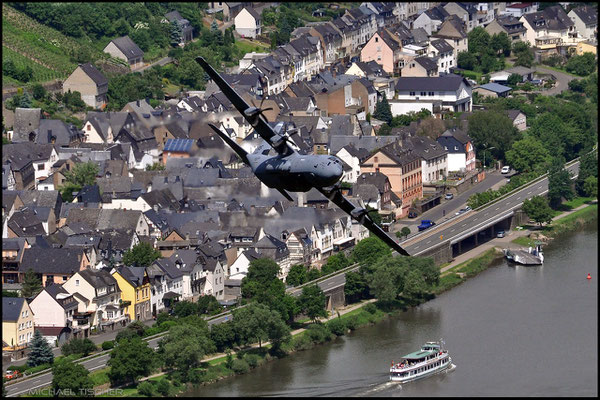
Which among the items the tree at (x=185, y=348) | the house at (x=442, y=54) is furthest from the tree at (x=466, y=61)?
the tree at (x=185, y=348)

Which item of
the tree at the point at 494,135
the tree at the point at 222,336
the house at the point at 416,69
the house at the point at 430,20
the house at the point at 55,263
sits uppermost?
the house at the point at 430,20

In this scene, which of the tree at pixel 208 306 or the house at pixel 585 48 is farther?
the house at pixel 585 48

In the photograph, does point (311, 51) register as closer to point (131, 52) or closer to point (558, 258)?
point (131, 52)

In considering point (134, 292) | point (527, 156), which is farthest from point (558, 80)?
point (134, 292)

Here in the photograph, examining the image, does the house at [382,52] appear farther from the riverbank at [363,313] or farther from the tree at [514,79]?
the riverbank at [363,313]

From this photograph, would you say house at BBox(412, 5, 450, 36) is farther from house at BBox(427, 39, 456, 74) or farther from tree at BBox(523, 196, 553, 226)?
tree at BBox(523, 196, 553, 226)

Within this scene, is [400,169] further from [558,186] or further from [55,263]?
[55,263]
